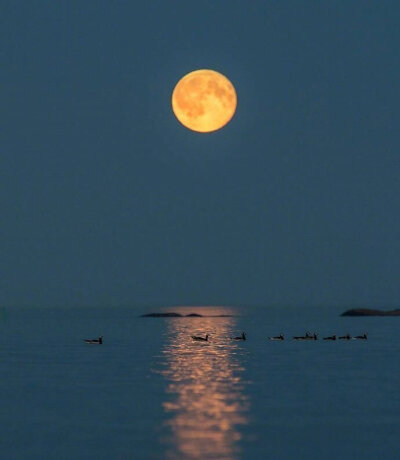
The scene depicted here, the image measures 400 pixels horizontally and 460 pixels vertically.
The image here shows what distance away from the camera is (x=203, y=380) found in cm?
5778

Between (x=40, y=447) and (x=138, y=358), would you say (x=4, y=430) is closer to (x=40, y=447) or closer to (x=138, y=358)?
(x=40, y=447)

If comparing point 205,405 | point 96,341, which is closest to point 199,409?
point 205,405

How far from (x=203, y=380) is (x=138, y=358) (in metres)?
26.4

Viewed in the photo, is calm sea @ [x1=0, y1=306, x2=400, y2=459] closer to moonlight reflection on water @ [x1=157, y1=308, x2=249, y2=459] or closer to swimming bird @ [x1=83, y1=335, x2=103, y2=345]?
moonlight reflection on water @ [x1=157, y1=308, x2=249, y2=459]

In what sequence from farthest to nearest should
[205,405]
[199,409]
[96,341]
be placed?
[96,341]
[205,405]
[199,409]

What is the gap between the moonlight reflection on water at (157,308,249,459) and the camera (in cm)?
3356

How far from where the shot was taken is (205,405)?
1759 inches

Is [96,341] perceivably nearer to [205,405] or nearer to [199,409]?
[205,405]

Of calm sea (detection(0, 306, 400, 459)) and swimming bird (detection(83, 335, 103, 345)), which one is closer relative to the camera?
calm sea (detection(0, 306, 400, 459))

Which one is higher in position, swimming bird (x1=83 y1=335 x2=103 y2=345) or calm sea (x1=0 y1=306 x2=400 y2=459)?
swimming bird (x1=83 y1=335 x2=103 y2=345)

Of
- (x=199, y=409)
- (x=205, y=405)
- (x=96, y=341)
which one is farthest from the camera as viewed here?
(x=96, y=341)

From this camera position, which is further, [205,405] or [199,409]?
[205,405]

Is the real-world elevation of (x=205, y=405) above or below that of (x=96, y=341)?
below

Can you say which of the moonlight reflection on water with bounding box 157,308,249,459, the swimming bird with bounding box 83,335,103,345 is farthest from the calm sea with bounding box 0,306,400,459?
the swimming bird with bounding box 83,335,103,345
